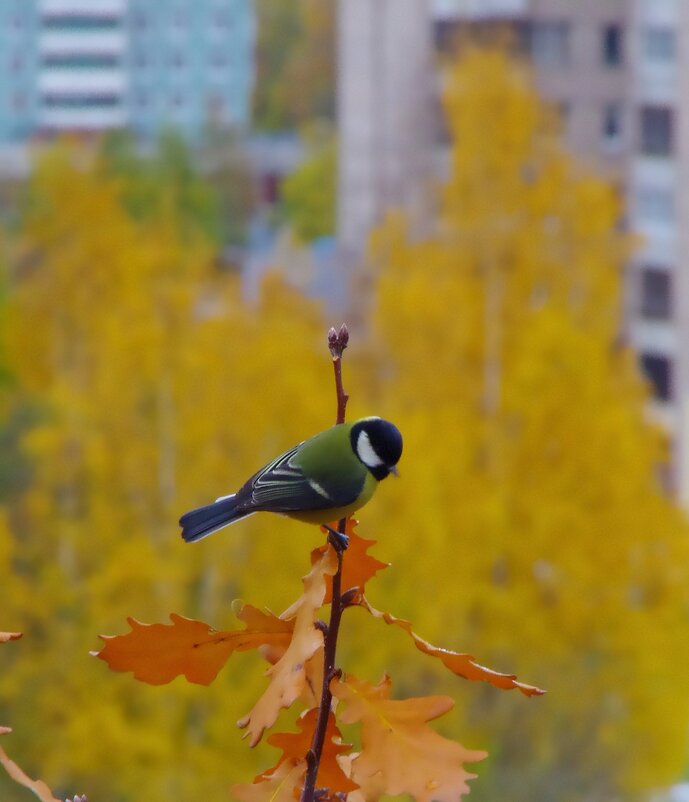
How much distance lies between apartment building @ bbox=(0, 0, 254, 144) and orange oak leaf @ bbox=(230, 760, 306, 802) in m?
6.86

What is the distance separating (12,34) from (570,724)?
4.19 meters

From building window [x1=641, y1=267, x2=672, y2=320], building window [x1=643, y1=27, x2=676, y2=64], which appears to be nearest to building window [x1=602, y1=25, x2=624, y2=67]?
building window [x1=643, y1=27, x2=676, y2=64]

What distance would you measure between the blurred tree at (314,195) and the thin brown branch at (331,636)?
7.00m

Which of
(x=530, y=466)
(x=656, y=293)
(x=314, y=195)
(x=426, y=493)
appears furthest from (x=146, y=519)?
(x=656, y=293)

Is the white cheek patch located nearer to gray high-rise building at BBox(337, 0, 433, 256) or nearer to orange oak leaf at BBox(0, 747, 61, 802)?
orange oak leaf at BBox(0, 747, 61, 802)

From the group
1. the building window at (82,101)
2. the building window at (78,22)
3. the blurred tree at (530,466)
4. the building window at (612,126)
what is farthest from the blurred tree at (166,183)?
the building window at (612,126)

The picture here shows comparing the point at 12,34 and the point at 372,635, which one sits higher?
the point at 12,34

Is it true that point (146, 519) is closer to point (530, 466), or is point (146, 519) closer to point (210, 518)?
point (530, 466)

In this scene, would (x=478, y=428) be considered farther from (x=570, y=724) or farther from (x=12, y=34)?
(x=12, y=34)

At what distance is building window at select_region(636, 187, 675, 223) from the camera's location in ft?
22.8

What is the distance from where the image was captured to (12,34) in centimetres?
721

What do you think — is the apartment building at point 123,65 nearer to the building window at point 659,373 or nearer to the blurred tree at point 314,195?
the blurred tree at point 314,195

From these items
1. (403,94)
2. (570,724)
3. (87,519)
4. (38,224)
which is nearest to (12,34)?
(38,224)

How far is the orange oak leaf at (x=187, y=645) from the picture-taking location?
608 millimetres
